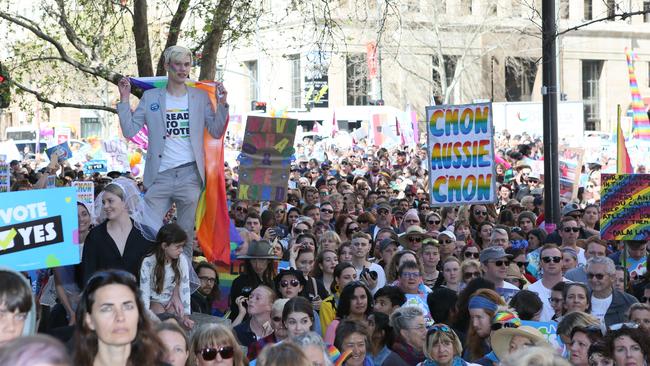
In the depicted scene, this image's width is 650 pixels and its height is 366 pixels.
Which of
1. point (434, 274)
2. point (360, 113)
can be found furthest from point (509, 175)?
point (360, 113)

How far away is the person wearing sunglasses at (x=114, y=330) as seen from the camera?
5188 millimetres

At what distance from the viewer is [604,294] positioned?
10547 mm

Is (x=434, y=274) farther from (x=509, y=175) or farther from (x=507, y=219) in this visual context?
(x=509, y=175)

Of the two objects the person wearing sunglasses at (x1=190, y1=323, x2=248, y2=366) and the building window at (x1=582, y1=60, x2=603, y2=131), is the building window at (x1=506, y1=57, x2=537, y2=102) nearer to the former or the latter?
the building window at (x1=582, y1=60, x2=603, y2=131)

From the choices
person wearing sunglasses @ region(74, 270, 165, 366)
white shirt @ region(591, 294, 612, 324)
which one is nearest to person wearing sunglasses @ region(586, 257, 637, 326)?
white shirt @ region(591, 294, 612, 324)

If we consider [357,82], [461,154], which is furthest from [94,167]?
[357,82]

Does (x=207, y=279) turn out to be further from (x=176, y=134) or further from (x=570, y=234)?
(x=570, y=234)

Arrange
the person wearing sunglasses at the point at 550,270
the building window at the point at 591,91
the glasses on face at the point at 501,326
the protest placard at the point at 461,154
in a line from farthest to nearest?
1. the building window at the point at 591,91
2. the protest placard at the point at 461,154
3. the person wearing sunglasses at the point at 550,270
4. the glasses on face at the point at 501,326

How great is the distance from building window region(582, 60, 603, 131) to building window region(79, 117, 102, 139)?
29698 mm

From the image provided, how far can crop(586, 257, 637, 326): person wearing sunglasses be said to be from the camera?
34.2 feet

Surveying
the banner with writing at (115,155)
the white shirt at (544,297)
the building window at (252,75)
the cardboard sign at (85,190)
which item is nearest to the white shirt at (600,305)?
the white shirt at (544,297)

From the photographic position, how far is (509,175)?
82.7 feet

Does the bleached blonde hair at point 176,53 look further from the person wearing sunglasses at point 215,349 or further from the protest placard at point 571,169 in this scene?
the protest placard at point 571,169

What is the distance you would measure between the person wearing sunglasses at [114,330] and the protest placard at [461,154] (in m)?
9.90
